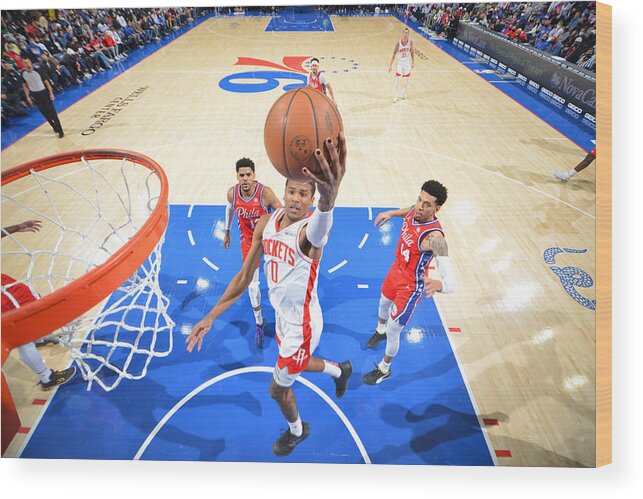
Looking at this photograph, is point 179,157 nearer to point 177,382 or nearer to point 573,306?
point 177,382

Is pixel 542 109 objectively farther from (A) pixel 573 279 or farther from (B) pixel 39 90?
(B) pixel 39 90

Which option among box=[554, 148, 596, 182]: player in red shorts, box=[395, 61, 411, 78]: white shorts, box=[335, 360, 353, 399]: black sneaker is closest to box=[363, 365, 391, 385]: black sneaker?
box=[335, 360, 353, 399]: black sneaker

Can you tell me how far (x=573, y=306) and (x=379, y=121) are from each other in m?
4.92

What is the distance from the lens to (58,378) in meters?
2.95

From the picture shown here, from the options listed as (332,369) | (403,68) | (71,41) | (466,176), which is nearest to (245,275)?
(332,369)

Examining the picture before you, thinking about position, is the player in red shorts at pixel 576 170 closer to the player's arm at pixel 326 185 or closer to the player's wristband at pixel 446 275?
the player's wristband at pixel 446 275

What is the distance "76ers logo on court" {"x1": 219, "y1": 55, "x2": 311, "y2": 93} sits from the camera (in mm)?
8688

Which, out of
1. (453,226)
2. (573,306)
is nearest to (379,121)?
(453,226)

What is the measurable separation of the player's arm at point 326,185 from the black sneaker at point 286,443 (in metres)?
1.48

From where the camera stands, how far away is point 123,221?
15.1 ft

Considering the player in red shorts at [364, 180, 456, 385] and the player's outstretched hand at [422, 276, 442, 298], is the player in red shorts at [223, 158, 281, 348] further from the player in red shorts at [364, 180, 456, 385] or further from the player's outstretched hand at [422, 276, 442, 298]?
the player's outstretched hand at [422, 276, 442, 298]

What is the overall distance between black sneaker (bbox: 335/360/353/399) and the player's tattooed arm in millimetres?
1064

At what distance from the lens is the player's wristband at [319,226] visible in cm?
163

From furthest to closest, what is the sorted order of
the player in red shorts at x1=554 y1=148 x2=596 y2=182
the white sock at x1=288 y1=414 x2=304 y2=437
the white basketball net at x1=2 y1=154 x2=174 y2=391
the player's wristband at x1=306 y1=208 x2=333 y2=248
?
1. the player in red shorts at x1=554 y1=148 x2=596 y2=182
2. the white basketball net at x1=2 y1=154 x2=174 y2=391
3. the white sock at x1=288 y1=414 x2=304 y2=437
4. the player's wristband at x1=306 y1=208 x2=333 y2=248
